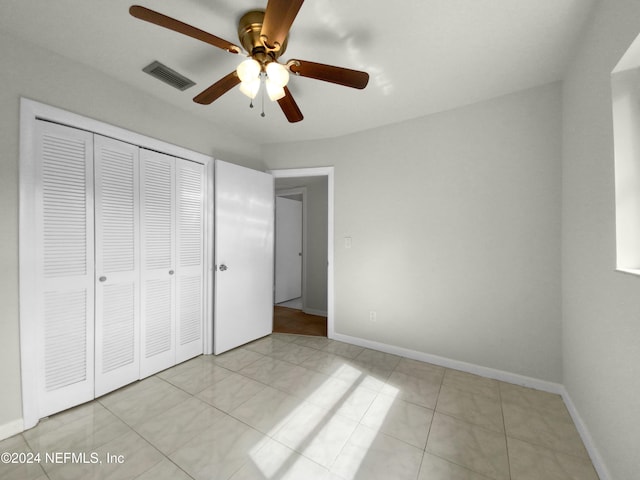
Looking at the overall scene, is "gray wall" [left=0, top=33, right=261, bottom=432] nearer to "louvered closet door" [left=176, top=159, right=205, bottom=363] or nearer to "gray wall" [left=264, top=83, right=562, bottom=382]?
"louvered closet door" [left=176, top=159, right=205, bottom=363]

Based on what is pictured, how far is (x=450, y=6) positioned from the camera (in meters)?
1.37

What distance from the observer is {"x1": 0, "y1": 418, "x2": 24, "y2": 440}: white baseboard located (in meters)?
1.54

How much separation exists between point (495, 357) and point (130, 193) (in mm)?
3465

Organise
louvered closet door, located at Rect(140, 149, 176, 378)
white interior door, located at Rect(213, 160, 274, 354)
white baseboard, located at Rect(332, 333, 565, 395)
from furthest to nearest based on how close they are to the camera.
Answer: white interior door, located at Rect(213, 160, 274, 354)
louvered closet door, located at Rect(140, 149, 176, 378)
white baseboard, located at Rect(332, 333, 565, 395)

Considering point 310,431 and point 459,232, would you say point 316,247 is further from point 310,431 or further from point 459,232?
point 310,431

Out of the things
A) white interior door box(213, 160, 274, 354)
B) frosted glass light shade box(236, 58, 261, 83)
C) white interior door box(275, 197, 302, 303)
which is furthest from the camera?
white interior door box(275, 197, 302, 303)

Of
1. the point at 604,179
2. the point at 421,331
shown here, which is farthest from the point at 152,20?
the point at 421,331

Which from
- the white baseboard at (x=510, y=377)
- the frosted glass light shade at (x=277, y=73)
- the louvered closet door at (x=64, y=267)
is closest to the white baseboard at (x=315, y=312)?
the white baseboard at (x=510, y=377)

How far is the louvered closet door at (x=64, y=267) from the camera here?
1706mm

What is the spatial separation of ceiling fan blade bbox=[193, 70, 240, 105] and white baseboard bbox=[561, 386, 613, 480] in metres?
2.84

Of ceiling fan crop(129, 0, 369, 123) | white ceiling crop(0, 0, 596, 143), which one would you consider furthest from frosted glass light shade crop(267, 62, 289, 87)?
white ceiling crop(0, 0, 596, 143)

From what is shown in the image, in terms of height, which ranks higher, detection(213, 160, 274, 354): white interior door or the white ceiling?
the white ceiling

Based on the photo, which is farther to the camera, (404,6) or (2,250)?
(2,250)

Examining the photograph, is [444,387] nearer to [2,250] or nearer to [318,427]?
[318,427]
